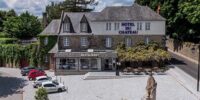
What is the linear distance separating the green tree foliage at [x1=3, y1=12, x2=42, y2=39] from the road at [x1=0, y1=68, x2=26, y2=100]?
25.5m

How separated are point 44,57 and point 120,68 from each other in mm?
14670

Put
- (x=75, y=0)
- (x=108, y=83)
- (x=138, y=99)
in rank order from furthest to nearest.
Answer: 1. (x=75, y=0)
2. (x=108, y=83)
3. (x=138, y=99)

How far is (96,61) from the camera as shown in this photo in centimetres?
7081

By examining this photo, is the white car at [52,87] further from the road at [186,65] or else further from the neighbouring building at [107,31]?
the road at [186,65]

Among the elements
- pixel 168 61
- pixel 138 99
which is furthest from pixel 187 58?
pixel 138 99

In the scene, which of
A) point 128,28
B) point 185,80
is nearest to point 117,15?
point 128,28

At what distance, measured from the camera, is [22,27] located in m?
108

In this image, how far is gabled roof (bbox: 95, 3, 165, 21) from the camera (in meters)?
72.8

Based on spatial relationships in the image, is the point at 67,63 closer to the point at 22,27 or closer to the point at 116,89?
the point at 116,89

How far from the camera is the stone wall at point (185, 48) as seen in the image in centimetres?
7400

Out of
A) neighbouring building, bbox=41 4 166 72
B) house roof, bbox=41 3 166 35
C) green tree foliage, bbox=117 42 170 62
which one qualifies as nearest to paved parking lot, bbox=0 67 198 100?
green tree foliage, bbox=117 42 170 62

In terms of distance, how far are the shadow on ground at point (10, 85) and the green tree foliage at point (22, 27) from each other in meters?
35.6

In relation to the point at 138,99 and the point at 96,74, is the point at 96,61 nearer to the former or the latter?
the point at 96,74

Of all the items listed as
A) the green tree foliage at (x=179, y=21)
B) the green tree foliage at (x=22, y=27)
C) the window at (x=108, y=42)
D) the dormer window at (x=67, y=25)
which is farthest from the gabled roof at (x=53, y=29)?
the green tree foliage at (x=22, y=27)
